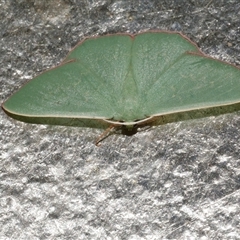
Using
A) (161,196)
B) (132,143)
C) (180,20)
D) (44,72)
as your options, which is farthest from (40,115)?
(180,20)

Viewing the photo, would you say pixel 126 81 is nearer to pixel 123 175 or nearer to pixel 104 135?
pixel 104 135

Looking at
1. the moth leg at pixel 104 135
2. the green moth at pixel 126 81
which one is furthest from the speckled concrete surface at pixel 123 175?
the green moth at pixel 126 81

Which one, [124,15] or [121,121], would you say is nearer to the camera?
[121,121]

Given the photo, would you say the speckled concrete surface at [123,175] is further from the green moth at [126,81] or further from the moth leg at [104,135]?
the green moth at [126,81]

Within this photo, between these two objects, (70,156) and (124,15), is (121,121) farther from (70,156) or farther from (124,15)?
(124,15)

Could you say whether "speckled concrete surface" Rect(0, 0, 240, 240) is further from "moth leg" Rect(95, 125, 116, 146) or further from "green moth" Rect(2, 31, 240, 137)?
"green moth" Rect(2, 31, 240, 137)

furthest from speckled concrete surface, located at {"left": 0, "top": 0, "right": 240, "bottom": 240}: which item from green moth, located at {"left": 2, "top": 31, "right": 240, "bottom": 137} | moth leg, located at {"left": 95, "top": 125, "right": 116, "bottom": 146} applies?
green moth, located at {"left": 2, "top": 31, "right": 240, "bottom": 137}
